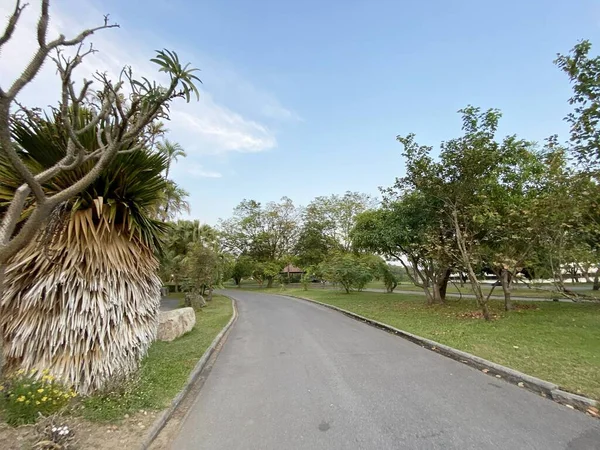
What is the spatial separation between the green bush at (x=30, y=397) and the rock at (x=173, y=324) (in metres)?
4.45

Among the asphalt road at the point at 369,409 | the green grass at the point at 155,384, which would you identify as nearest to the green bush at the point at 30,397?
the green grass at the point at 155,384

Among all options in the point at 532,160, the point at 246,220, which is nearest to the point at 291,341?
the point at 532,160

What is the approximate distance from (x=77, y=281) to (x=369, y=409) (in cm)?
400

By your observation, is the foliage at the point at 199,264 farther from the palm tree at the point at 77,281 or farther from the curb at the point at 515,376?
the palm tree at the point at 77,281

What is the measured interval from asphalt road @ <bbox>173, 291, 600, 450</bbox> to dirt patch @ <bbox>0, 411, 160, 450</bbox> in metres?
0.45

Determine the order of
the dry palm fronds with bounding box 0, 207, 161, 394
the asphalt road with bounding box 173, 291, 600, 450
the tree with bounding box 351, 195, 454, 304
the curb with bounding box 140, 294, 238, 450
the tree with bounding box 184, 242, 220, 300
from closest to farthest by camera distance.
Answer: the asphalt road with bounding box 173, 291, 600, 450
the curb with bounding box 140, 294, 238, 450
the dry palm fronds with bounding box 0, 207, 161, 394
the tree with bounding box 351, 195, 454, 304
the tree with bounding box 184, 242, 220, 300

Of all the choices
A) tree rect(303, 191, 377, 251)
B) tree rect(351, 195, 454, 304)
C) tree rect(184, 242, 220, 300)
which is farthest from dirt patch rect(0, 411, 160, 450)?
tree rect(303, 191, 377, 251)

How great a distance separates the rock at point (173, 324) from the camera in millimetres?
8633

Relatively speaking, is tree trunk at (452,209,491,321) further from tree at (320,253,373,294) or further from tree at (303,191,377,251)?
tree at (303,191,377,251)

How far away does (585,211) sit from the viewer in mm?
7152

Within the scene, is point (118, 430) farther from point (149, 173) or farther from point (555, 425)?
point (555, 425)

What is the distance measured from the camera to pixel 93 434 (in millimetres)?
3375

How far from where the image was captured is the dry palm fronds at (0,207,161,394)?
4.02m

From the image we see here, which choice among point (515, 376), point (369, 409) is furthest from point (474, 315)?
point (369, 409)
